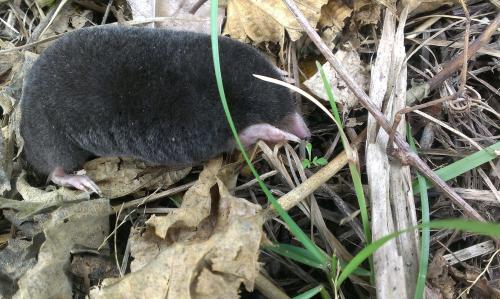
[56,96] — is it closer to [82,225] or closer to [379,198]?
[82,225]

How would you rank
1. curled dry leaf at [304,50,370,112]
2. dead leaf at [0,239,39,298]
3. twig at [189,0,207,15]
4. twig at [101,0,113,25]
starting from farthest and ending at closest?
twig at [101,0,113,25] → twig at [189,0,207,15] → curled dry leaf at [304,50,370,112] → dead leaf at [0,239,39,298]

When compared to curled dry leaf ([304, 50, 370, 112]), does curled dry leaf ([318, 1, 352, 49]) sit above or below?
above

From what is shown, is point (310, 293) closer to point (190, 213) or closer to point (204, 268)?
point (204, 268)

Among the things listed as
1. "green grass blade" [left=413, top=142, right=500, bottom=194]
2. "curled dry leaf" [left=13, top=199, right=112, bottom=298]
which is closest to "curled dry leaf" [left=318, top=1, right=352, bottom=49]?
"green grass blade" [left=413, top=142, right=500, bottom=194]

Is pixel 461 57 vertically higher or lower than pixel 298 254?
higher

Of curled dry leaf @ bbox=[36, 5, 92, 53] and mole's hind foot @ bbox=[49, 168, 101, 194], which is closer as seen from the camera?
mole's hind foot @ bbox=[49, 168, 101, 194]

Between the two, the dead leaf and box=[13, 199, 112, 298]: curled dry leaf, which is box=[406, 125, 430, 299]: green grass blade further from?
the dead leaf

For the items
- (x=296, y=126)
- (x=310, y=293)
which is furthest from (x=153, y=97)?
(x=310, y=293)

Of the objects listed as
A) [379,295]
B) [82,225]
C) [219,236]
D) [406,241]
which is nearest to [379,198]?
[406,241]
